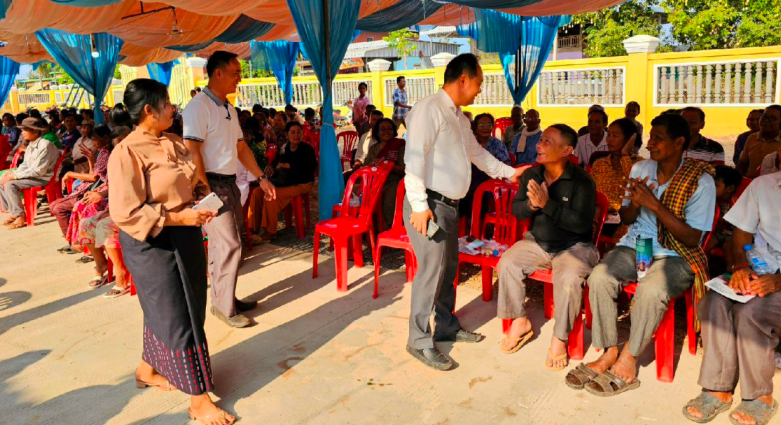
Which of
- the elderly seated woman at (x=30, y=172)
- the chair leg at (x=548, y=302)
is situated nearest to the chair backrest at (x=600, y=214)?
the chair leg at (x=548, y=302)

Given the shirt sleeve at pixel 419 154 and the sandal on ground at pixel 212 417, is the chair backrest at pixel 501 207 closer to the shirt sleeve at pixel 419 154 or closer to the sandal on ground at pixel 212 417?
the shirt sleeve at pixel 419 154

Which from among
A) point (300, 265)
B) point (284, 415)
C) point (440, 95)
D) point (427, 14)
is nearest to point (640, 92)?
point (427, 14)

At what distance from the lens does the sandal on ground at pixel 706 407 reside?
2.63m

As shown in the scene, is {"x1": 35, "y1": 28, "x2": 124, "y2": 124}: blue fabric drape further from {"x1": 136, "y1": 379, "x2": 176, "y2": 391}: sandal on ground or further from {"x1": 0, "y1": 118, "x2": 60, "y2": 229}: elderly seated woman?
{"x1": 136, "y1": 379, "x2": 176, "y2": 391}: sandal on ground

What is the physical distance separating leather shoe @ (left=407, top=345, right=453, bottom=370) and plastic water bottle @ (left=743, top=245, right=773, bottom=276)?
5.21 ft

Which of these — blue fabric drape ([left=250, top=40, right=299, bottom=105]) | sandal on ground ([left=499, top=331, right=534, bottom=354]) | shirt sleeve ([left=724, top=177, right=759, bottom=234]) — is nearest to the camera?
shirt sleeve ([left=724, top=177, right=759, bottom=234])

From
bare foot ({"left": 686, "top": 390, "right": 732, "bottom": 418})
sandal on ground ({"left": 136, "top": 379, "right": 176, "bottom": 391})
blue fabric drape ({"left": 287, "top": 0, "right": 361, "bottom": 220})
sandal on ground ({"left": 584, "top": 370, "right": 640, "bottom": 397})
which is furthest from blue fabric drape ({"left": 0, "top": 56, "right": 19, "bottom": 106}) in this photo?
bare foot ({"left": 686, "top": 390, "right": 732, "bottom": 418})

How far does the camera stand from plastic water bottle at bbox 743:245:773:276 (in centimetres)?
280

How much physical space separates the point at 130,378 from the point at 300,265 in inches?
82.3

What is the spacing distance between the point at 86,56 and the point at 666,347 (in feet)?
37.8

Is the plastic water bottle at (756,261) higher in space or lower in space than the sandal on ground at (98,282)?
higher

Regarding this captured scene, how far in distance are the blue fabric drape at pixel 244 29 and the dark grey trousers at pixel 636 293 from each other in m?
9.13

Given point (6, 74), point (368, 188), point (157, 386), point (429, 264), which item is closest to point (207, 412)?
point (157, 386)

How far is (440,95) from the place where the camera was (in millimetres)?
3088
